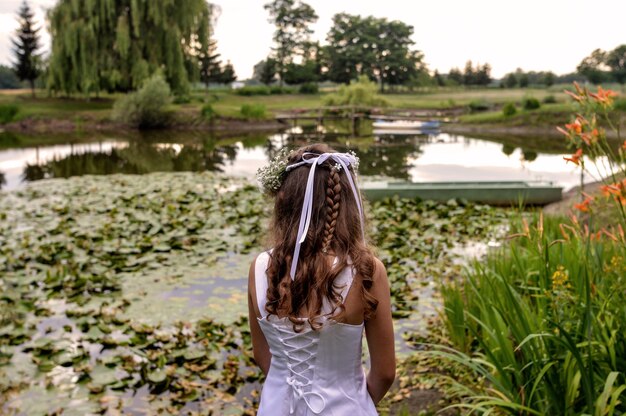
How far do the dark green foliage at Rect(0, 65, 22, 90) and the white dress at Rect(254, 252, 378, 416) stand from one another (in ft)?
251

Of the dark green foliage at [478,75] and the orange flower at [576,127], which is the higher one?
the dark green foliage at [478,75]

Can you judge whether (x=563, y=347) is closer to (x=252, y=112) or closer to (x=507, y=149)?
(x=507, y=149)

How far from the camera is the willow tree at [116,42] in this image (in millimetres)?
31062

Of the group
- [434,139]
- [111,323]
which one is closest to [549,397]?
[111,323]

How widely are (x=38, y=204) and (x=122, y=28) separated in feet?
76.6

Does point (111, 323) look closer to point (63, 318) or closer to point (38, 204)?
point (63, 318)

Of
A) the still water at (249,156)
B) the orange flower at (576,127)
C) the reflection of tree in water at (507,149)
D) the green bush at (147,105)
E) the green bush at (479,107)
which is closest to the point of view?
the orange flower at (576,127)

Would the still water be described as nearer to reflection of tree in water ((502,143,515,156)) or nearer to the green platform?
reflection of tree in water ((502,143,515,156))

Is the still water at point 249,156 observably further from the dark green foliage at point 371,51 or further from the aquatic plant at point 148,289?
the dark green foliage at point 371,51

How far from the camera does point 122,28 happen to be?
1219 inches

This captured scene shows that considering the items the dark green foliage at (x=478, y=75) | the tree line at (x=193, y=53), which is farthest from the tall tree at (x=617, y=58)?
the dark green foliage at (x=478, y=75)

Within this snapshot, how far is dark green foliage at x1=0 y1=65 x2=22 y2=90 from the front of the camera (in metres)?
69.8

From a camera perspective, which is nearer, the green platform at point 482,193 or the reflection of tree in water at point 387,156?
the green platform at point 482,193

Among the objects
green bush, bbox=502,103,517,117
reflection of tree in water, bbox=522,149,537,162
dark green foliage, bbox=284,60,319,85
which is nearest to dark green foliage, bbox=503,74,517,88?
dark green foliage, bbox=284,60,319,85
